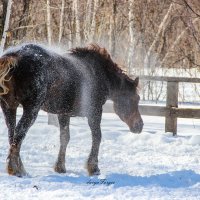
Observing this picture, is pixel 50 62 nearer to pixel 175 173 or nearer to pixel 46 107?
pixel 46 107

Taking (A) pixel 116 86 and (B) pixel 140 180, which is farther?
(A) pixel 116 86

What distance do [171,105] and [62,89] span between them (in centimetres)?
A: 468

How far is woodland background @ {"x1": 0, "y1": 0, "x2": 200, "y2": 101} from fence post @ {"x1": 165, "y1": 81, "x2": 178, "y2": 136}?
3437mm

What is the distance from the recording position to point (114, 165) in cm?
687

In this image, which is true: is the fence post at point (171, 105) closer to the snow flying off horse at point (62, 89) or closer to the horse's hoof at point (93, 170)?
the snow flying off horse at point (62, 89)

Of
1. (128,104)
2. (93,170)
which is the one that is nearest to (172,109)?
(128,104)

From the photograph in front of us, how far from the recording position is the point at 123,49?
1958 cm

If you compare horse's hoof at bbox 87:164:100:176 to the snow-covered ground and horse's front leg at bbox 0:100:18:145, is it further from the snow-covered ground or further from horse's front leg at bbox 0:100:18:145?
horse's front leg at bbox 0:100:18:145

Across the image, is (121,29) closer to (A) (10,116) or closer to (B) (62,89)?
(B) (62,89)

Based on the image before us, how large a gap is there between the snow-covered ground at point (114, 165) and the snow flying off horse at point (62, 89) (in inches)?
18.2

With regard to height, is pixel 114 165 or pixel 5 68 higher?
pixel 5 68

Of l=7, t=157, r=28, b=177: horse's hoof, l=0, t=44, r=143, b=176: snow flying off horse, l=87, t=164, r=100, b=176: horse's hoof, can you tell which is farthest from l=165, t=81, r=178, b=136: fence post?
l=7, t=157, r=28, b=177: horse's hoof

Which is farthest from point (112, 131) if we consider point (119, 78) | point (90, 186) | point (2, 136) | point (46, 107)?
point (90, 186)

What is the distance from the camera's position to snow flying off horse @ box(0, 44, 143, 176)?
5562 mm
